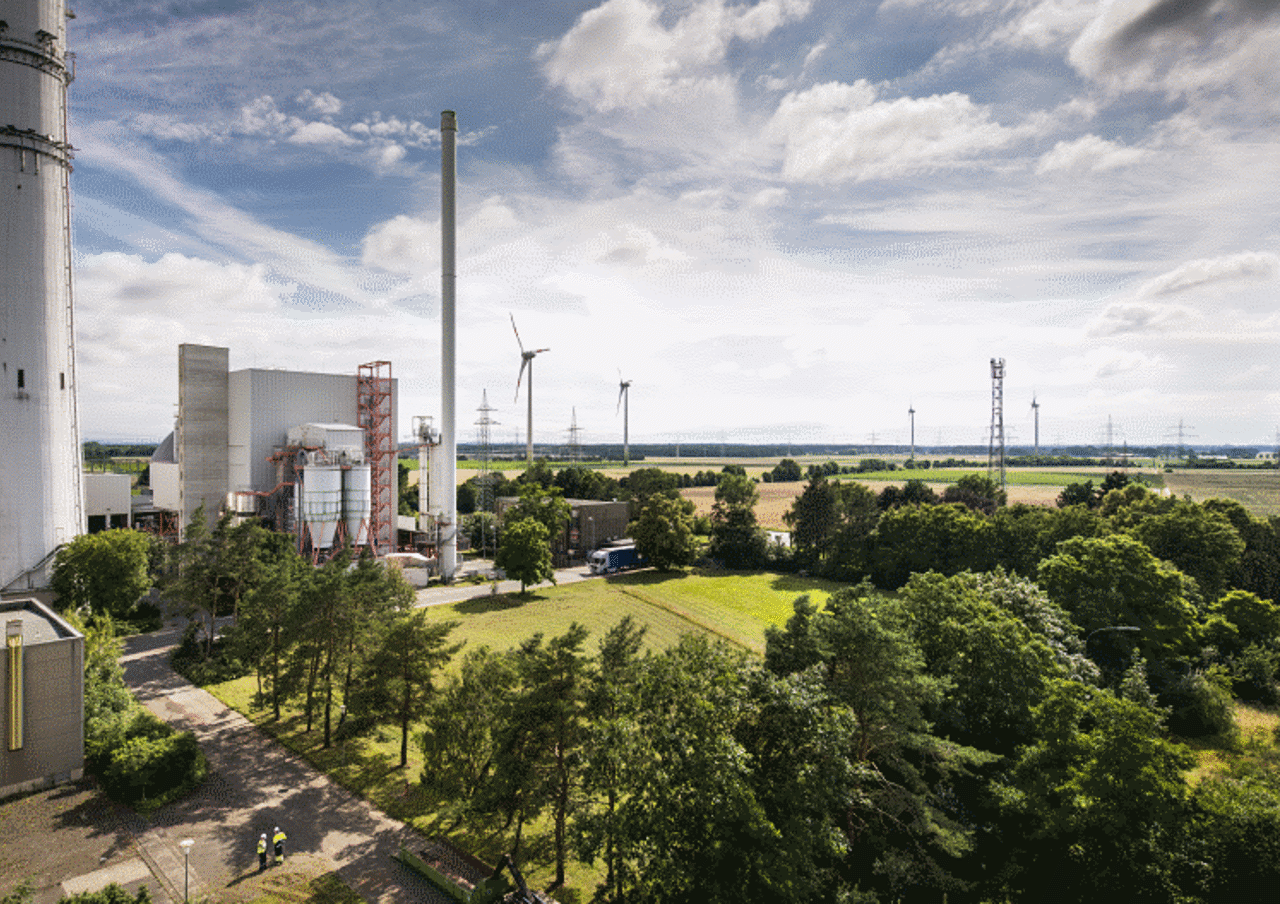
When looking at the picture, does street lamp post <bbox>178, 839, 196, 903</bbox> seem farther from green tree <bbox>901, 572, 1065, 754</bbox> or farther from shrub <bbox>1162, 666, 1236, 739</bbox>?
shrub <bbox>1162, 666, 1236, 739</bbox>

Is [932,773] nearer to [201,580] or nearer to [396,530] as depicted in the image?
[201,580]

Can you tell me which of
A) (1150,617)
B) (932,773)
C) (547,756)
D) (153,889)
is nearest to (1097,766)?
(932,773)

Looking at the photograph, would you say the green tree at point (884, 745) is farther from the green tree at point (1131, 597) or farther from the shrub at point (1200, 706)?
the shrub at point (1200, 706)

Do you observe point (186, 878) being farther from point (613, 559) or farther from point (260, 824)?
point (613, 559)

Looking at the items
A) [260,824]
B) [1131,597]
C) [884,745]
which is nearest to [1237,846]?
[884,745]

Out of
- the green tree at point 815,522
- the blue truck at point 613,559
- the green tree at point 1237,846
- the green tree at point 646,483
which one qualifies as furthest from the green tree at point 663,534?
the green tree at point 1237,846
